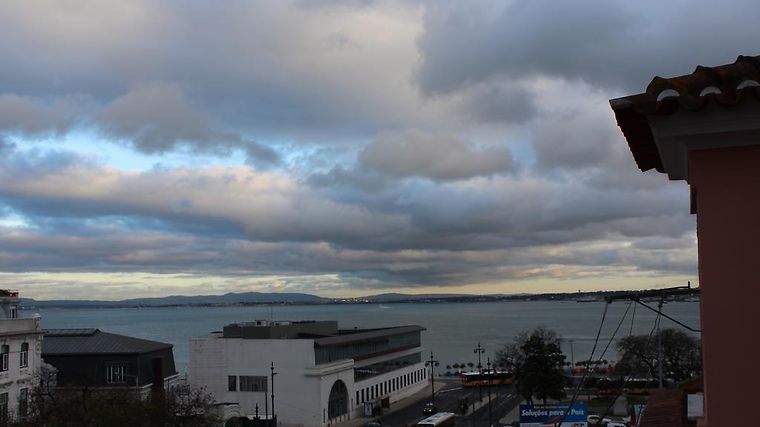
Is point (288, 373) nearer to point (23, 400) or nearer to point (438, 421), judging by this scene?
point (438, 421)

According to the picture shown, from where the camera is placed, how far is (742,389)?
433 centimetres

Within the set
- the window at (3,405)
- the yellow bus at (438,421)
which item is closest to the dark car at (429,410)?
the yellow bus at (438,421)

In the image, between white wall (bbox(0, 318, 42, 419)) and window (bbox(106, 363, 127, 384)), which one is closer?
white wall (bbox(0, 318, 42, 419))

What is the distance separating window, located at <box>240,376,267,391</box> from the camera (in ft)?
210

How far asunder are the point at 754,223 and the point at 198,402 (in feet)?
134

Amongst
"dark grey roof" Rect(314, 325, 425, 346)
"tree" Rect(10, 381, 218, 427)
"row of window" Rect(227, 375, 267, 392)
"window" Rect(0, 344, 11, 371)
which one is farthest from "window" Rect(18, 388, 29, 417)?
A: "dark grey roof" Rect(314, 325, 425, 346)

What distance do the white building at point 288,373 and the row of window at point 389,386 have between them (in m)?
0.12

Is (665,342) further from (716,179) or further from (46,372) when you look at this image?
(716,179)

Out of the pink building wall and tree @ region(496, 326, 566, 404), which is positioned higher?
the pink building wall

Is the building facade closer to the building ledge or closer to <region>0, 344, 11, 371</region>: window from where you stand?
<region>0, 344, 11, 371</region>: window

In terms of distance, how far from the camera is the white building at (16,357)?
1604 inches

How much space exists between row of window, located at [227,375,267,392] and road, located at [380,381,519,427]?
1127cm

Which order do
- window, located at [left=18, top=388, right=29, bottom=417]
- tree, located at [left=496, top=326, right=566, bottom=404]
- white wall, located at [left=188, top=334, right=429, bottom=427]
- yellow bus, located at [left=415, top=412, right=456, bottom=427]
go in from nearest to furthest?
1. window, located at [left=18, top=388, right=29, bottom=417]
2. yellow bus, located at [left=415, top=412, right=456, bottom=427]
3. white wall, located at [left=188, top=334, right=429, bottom=427]
4. tree, located at [left=496, top=326, right=566, bottom=404]

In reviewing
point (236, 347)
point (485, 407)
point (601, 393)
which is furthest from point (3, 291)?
point (601, 393)
